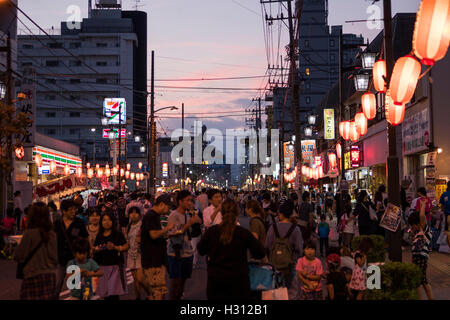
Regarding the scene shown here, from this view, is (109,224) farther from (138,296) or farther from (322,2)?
(322,2)

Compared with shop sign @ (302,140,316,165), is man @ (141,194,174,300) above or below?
below

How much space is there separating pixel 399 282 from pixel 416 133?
62.1 feet

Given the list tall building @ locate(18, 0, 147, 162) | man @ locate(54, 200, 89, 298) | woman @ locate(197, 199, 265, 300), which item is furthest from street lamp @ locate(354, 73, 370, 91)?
tall building @ locate(18, 0, 147, 162)

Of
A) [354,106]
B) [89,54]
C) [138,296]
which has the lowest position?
[138,296]

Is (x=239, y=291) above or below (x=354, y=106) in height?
below

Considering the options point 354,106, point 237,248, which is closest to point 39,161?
point 354,106

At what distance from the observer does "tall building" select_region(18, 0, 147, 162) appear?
296 ft

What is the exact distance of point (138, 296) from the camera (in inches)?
394

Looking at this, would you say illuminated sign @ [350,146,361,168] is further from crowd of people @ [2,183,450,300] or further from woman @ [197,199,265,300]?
woman @ [197,199,265,300]

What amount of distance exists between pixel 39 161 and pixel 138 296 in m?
27.1

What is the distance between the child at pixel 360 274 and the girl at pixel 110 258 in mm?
3786

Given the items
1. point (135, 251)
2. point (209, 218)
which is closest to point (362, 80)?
point (209, 218)

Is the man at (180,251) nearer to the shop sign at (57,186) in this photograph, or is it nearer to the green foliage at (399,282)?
the green foliage at (399,282)

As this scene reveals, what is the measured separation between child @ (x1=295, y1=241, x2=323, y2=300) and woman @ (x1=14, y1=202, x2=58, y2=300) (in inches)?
144
